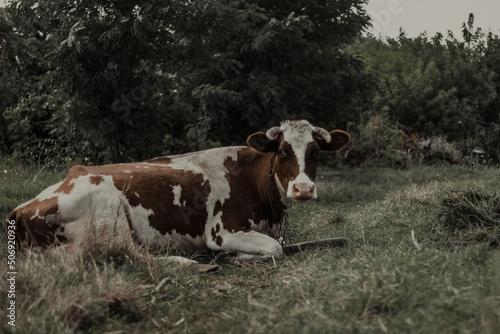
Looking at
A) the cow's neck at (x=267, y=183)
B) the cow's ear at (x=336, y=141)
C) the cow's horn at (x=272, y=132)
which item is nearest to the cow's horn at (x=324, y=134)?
the cow's ear at (x=336, y=141)

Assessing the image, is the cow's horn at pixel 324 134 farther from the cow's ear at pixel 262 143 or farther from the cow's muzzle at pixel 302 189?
the cow's muzzle at pixel 302 189

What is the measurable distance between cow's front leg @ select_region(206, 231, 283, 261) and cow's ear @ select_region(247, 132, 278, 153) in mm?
879

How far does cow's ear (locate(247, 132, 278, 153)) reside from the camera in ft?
16.5

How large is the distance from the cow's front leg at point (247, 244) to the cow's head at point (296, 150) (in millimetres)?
528

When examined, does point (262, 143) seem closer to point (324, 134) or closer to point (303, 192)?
point (324, 134)

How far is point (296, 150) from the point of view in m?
4.75

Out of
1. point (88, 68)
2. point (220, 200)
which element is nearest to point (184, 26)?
point (88, 68)

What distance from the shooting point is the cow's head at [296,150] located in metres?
4.52

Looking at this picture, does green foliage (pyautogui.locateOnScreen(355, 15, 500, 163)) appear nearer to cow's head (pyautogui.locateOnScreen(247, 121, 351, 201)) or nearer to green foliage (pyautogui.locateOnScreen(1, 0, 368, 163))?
green foliage (pyautogui.locateOnScreen(1, 0, 368, 163))

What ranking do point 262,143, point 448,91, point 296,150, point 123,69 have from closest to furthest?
point 296,150, point 262,143, point 123,69, point 448,91

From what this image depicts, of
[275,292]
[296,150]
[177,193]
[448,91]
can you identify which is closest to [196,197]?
[177,193]

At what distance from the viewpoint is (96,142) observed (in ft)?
29.3

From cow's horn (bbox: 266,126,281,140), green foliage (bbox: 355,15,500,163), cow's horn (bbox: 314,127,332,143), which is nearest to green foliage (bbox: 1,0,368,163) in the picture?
cow's horn (bbox: 266,126,281,140)

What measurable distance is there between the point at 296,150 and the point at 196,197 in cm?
115
